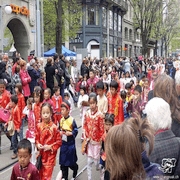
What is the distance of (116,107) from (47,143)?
208 centimetres

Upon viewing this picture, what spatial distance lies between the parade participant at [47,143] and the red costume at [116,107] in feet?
6.09

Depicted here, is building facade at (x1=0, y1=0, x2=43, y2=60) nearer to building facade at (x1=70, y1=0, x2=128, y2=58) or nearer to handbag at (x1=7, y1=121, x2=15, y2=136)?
handbag at (x1=7, y1=121, x2=15, y2=136)

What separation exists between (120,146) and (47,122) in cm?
304

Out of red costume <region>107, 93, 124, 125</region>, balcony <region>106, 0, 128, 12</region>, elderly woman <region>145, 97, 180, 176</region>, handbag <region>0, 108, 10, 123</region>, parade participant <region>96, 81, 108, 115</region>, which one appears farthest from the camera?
balcony <region>106, 0, 128, 12</region>

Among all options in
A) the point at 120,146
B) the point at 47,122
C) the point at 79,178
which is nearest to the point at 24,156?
the point at 47,122

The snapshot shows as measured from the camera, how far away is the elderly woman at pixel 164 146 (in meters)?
2.97

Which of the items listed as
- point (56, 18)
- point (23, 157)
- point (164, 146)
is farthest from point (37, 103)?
point (56, 18)

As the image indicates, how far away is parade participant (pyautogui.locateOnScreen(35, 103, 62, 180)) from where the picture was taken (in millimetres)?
5281

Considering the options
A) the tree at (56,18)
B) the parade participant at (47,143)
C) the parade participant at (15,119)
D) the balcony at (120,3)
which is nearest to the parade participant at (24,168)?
the parade participant at (47,143)

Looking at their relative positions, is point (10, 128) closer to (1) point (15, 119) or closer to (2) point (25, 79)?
(1) point (15, 119)

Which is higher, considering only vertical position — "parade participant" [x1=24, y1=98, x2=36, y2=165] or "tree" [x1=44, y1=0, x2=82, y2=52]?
"tree" [x1=44, y1=0, x2=82, y2=52]

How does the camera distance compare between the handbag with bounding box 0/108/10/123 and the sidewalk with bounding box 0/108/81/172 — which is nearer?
the sidewalk with bounding box 0/108/81/172

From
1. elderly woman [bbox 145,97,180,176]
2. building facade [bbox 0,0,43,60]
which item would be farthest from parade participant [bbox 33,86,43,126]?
building facade [bbox 0,0,43,60]

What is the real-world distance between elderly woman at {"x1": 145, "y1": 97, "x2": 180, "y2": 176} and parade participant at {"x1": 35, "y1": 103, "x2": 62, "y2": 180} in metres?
2.45
